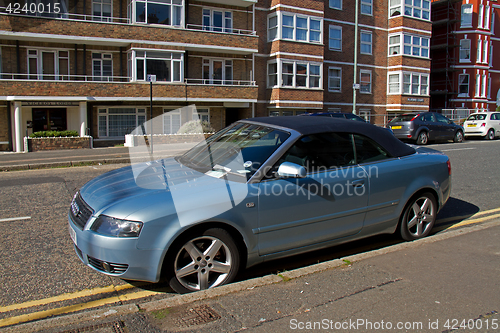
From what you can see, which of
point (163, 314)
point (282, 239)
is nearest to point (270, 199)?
point (282, 239)

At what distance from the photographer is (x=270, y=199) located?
3.90 meters

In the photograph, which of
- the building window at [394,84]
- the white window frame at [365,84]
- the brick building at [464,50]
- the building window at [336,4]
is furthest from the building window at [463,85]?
the building window at [336,4]

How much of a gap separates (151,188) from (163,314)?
1181 millimetres

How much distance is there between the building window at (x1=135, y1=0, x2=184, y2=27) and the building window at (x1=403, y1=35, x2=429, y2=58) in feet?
63.2

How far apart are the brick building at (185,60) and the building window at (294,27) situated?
0.23 feet

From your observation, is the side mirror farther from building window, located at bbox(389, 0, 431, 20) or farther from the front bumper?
building window, located at bbox(389, 0, 431, 20)

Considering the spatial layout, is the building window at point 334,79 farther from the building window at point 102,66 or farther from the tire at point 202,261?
the tire at point 202,261

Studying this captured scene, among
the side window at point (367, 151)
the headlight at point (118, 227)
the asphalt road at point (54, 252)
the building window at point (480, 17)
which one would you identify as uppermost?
the building window at point (480, 17)

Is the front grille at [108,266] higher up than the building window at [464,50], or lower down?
lower down

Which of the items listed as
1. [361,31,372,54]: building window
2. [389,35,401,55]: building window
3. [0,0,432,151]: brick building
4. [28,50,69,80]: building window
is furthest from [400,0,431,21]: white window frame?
[28,50,69,80]: building window

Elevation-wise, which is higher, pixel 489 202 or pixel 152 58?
pixel 152 58

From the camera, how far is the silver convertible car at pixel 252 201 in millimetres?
3477

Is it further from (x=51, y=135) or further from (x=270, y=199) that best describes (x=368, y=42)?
Result: (x=270, y=199)

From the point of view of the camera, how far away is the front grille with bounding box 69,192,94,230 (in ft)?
12.2
